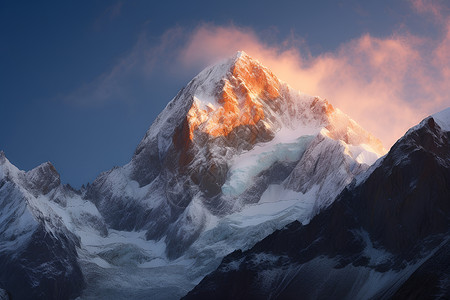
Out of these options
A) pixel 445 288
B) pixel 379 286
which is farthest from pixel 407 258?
pixel 445 288

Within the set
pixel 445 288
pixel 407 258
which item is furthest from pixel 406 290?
pixel 407 258

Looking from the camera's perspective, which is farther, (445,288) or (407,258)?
(407,258)

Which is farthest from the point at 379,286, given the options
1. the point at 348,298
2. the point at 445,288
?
the point at 445,288

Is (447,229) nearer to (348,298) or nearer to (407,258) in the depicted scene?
(407,258)

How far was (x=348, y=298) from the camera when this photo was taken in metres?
199

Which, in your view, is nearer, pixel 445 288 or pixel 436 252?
pixel 445 288

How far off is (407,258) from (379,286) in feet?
25.0

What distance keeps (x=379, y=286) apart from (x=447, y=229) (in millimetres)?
16376

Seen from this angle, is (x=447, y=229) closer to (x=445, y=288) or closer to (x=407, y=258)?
(x=407, y=258)

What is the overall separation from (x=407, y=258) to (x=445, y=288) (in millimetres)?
23130

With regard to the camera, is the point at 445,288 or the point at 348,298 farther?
the point at 348,298

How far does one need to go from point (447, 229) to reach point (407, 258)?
8.96 metres

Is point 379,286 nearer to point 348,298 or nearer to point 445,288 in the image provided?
point 348,298

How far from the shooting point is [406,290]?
593 ft
